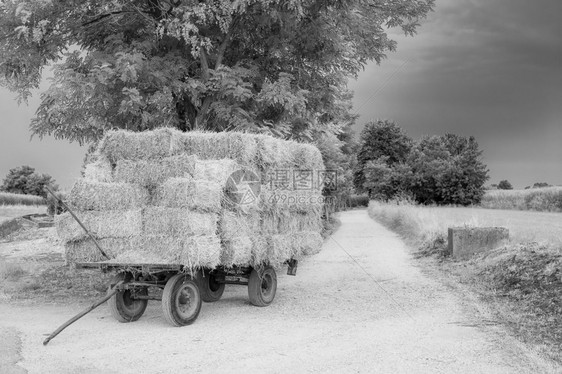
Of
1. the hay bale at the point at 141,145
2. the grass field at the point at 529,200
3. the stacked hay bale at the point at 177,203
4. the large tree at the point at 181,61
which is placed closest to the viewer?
the stacked hay bale at the point at 177,203

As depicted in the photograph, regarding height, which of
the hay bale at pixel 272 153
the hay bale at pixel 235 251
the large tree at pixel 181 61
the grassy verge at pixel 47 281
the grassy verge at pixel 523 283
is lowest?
the grassy verge at pixel 47 281

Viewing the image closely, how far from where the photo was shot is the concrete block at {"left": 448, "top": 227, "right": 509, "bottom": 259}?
1561 centimetres

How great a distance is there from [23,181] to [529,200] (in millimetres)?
90015

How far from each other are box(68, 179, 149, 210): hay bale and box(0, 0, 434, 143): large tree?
Answer: 3634 mm

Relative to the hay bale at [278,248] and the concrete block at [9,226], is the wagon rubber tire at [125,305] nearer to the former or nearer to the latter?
the hay bale at [278,248]

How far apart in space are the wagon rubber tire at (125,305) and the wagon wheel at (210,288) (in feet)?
5.63

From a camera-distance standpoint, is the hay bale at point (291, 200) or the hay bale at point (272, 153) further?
the hay bale at point (291, 200)

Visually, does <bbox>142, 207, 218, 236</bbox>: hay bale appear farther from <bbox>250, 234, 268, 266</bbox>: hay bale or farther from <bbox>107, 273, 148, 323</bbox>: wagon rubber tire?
<bbox>250, 234, 268, 266</bbox>: hay bale

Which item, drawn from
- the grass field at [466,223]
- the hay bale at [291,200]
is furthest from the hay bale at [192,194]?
the grass field at [466,223]

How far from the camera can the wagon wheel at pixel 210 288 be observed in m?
11.5

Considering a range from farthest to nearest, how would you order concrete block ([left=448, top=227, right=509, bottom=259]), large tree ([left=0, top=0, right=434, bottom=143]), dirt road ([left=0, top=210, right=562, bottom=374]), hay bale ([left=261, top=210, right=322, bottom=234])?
concrete block ([left=448, top=227, right=509, bottom=259]) → large tree ([left=0, top=0, right=434, bottom=143]) → hay bale ([left=261, top=210, right=322, bottom=234]) → dirt road ([left=0, top=210, right=562, bottom=374])

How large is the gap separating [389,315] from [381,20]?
11.1 meters

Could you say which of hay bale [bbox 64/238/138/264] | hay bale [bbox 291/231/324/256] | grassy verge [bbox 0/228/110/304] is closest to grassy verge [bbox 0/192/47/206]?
grassy verge [bbox 0/228/110/304]

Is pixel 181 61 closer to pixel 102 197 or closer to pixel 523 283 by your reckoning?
pixel 102 197
